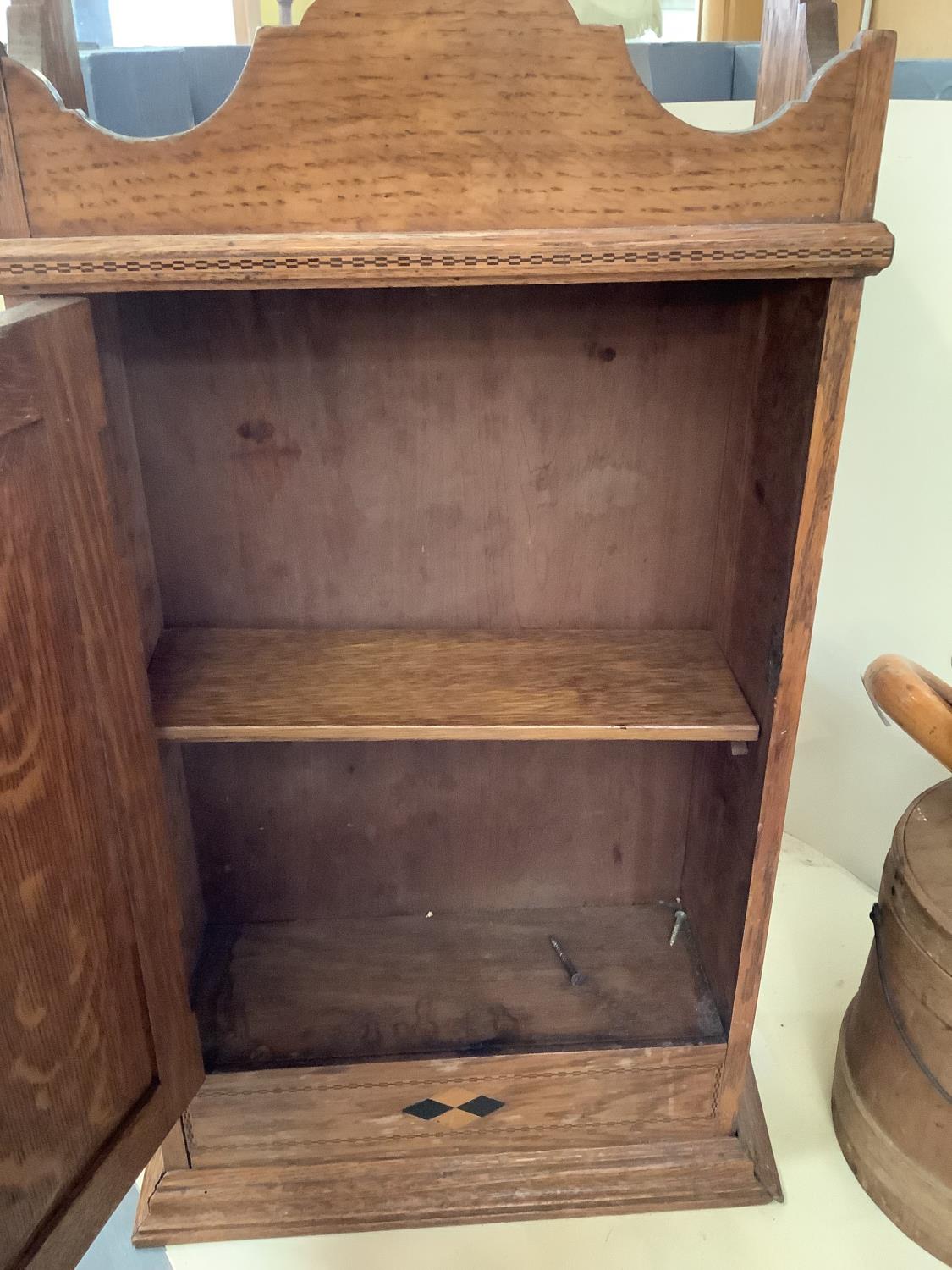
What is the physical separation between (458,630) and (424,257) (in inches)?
22.0

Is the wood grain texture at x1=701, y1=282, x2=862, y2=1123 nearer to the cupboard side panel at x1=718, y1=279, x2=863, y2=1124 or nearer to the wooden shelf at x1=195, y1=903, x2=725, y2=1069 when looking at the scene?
→ the cupboard side panel at x1=718, y1=279, x2=863, y2=1124

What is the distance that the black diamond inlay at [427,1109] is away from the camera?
122 centimetres

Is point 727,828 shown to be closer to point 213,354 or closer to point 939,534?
point 939,534

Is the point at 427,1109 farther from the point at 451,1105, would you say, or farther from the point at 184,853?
the point at 184,853

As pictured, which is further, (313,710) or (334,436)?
(334,436)

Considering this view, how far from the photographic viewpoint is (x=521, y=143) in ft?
2.56

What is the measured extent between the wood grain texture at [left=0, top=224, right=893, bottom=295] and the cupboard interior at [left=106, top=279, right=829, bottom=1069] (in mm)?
96

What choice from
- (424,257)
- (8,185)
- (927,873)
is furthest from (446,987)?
(8,185)

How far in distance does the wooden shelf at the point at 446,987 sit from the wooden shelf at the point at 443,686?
452 millimetres

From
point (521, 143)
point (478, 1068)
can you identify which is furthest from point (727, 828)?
point (521, 143)

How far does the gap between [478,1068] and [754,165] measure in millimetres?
1048

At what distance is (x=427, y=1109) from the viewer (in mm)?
1228

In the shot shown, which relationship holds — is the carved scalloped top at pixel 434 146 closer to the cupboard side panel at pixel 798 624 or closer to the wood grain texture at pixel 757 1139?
the cupboard side panel at pixel 798 624

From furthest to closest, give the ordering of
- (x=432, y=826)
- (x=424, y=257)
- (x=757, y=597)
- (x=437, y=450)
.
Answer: (x=432, y=826) → (x=437, y=450) → (x=757, y=597) → (x=424, y=257)
